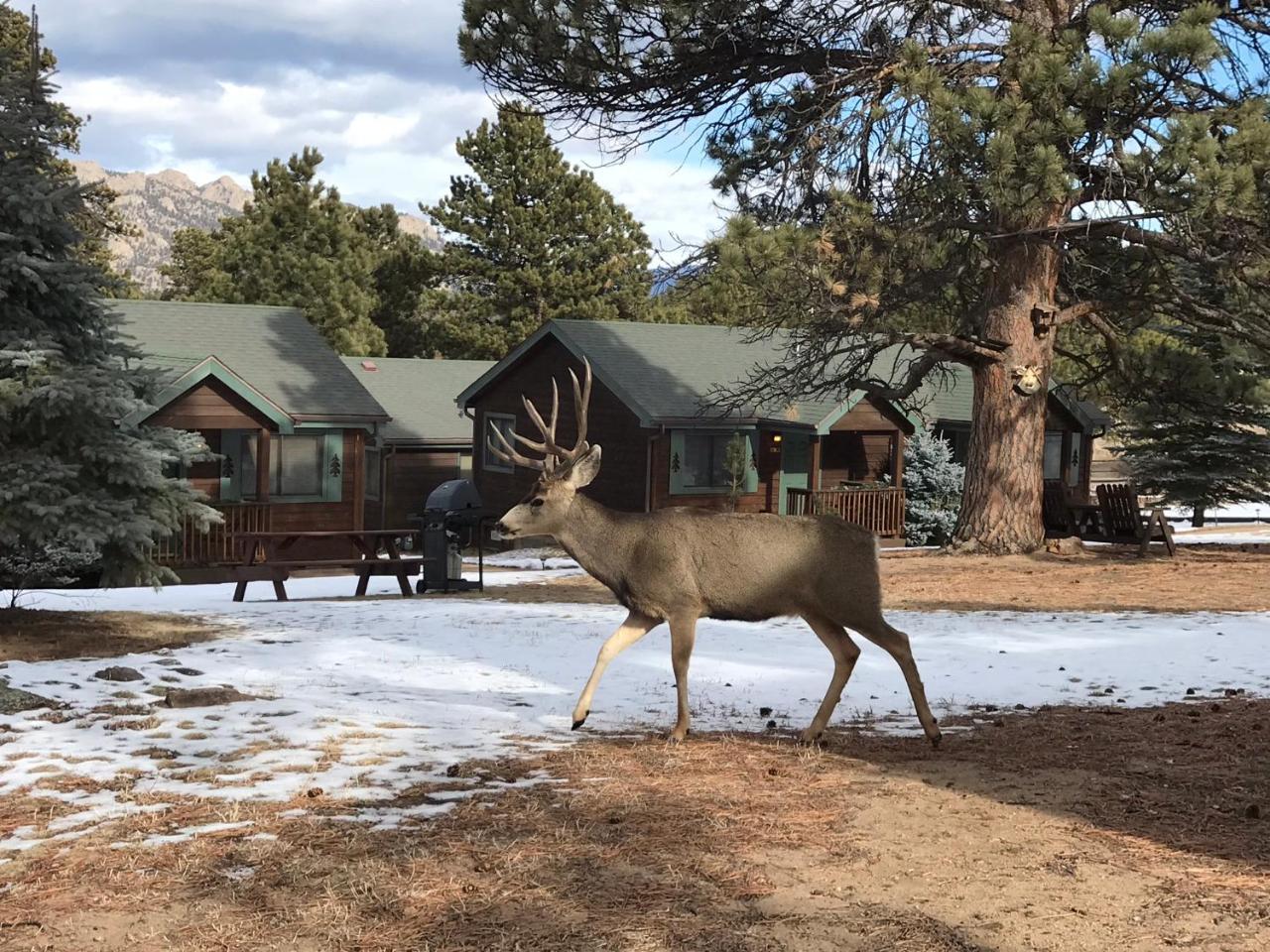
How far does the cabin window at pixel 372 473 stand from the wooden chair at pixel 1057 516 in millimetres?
18392

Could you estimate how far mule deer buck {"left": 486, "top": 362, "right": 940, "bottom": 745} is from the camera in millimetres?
9062

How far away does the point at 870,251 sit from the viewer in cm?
2067

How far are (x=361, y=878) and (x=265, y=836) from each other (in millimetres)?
851

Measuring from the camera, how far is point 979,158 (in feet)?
61.5

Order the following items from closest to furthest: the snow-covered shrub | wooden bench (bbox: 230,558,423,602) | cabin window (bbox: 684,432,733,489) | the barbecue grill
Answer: the snow-covered shrub < wooden bench (bbox: 230,558,423,602) < the barbecue grill < cabin window (bbox: 684,432,733,489)

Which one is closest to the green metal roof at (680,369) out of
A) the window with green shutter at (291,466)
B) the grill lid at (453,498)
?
the window with green shutter at (291,466)

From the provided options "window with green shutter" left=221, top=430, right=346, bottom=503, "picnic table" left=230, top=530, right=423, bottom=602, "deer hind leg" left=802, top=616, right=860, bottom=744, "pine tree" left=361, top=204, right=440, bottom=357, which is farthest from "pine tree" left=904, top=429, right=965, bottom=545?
"pine tree" left=361, top=204, right=440, bottom=357

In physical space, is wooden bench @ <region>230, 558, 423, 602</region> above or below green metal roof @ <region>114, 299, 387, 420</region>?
below

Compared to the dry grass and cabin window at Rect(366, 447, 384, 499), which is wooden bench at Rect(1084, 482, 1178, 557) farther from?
cabin window at Rect(366, 447, 384, 499)

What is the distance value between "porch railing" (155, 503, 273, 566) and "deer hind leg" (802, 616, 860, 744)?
18681 mm

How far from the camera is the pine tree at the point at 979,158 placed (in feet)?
59.9

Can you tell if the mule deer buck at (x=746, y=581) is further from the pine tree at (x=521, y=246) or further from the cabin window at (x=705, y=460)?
the pine tree at (x=521, y=246)

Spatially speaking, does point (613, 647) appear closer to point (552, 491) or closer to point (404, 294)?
point (552, 491)

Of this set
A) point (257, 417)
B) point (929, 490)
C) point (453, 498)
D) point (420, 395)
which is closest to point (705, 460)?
point (929, 490)
